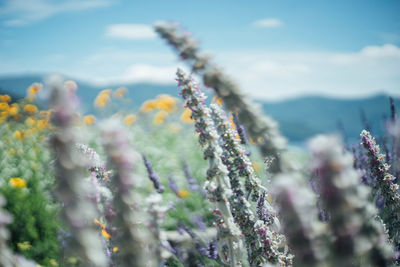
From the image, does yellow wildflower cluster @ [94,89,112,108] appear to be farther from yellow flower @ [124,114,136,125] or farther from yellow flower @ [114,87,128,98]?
yellow flower @ [124,114,136,125]

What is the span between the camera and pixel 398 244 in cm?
198

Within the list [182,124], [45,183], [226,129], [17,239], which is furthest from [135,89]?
[226,129]

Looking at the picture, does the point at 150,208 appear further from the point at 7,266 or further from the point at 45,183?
the point at 45,183

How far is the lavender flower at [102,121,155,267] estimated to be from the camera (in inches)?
37.9

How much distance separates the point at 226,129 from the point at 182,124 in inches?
296

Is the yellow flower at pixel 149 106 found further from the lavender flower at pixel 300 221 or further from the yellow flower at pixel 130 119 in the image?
the lavender flower at pixel 300 221

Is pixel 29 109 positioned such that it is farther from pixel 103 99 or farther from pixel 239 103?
pixel 239 103

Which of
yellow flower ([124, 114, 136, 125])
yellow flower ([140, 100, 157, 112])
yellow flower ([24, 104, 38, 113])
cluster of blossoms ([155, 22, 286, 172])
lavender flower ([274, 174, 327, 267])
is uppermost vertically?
cluster of blossoms ([155, 22, 286, 172])

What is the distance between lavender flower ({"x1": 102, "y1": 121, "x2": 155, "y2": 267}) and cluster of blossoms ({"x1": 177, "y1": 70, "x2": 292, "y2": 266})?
460 millimetres

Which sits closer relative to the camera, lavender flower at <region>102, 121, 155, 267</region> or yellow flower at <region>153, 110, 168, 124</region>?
lavender flower at <region>102, 121, 155, 267</region>

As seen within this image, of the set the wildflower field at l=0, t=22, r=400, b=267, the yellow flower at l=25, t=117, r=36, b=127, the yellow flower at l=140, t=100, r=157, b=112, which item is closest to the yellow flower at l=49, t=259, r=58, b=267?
the wildflower field at l=0, t=22, r=400, b=267

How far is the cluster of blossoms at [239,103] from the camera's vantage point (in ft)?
3.18

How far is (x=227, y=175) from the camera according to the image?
1527 millimetres

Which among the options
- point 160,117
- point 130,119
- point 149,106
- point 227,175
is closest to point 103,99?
point 130,119
